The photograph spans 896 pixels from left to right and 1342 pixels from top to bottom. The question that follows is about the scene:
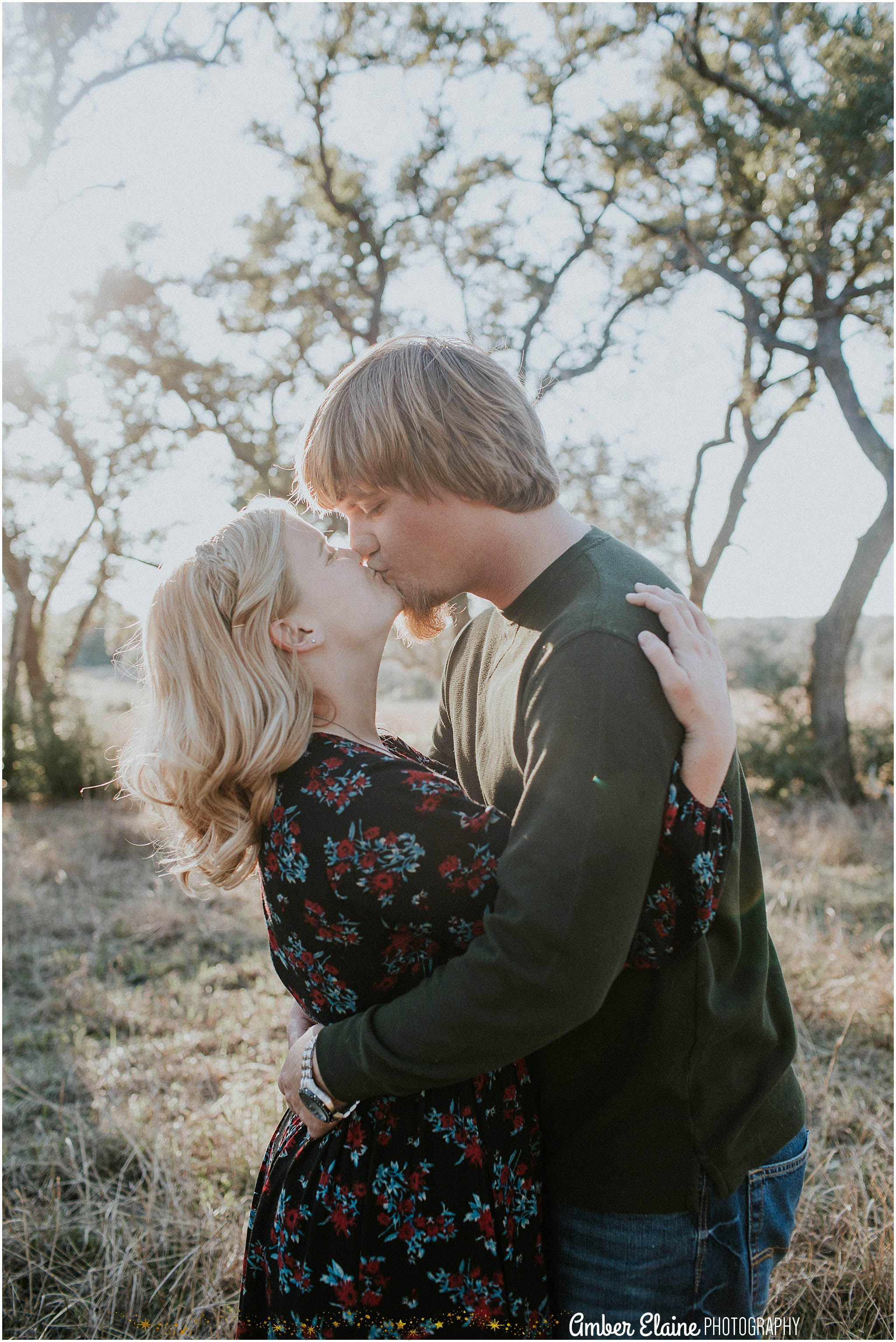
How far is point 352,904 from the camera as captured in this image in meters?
1.38

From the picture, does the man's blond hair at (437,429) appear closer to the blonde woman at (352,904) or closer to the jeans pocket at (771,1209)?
the blonde woman at (352,904)

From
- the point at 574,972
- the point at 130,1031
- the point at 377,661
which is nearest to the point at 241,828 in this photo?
the point at 377,661

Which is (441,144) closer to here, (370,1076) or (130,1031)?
(130,1031)

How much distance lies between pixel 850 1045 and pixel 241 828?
3.57 metres

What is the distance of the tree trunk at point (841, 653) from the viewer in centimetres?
969

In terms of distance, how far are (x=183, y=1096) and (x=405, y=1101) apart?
253cm

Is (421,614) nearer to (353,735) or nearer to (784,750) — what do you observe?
(353,735)

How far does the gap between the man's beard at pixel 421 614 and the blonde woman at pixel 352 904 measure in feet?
0.79

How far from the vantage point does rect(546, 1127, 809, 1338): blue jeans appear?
1.47m

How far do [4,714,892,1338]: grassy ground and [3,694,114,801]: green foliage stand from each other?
429 cm

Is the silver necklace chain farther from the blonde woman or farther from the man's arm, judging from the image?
the man's arm

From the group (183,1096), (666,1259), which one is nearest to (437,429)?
(666,1259)

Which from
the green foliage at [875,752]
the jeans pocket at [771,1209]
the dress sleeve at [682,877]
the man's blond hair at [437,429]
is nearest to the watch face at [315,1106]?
the dress sleeve at [682,877]

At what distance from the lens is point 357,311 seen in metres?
11.7
